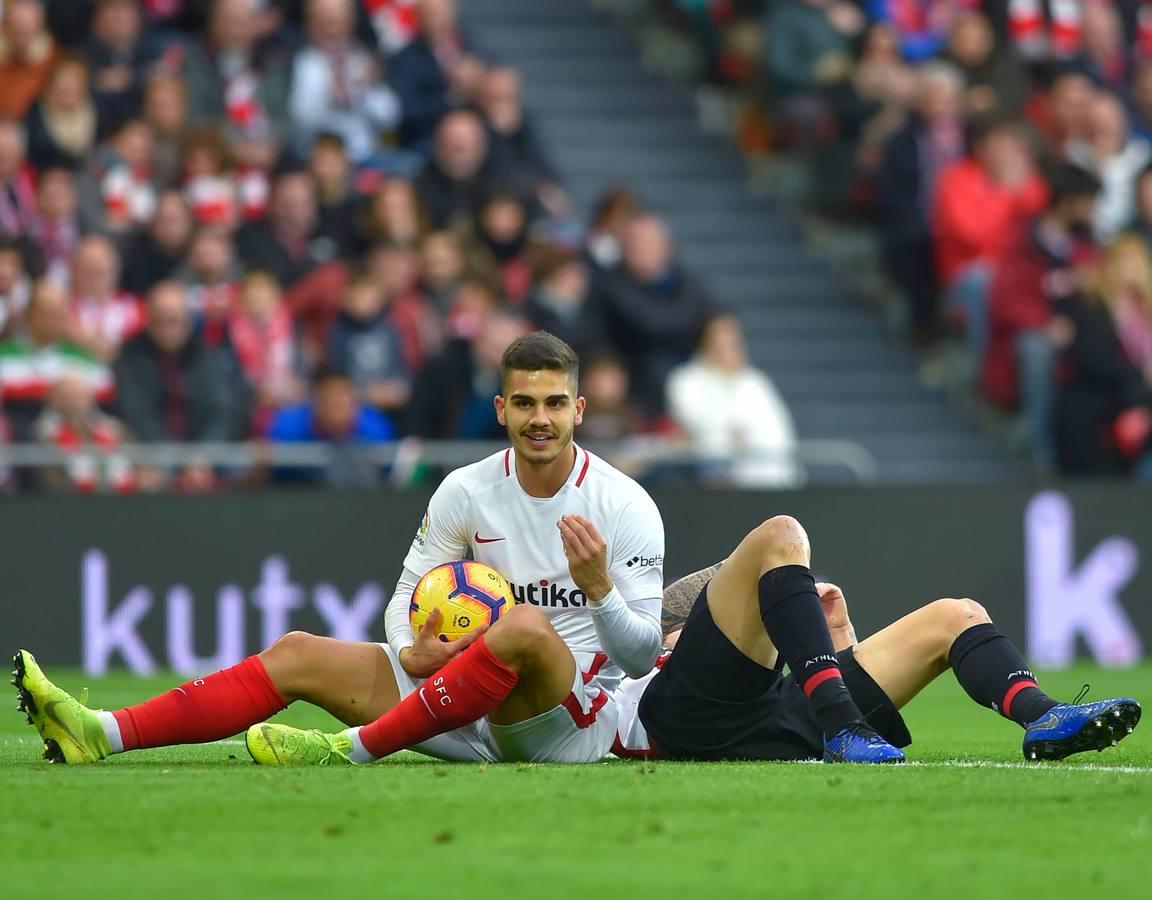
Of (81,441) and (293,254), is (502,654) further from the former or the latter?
(293,254)

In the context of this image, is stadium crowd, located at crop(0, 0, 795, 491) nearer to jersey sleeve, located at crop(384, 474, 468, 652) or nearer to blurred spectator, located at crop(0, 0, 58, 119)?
blurred spectator, located at crop(0, 0, 58, 119)

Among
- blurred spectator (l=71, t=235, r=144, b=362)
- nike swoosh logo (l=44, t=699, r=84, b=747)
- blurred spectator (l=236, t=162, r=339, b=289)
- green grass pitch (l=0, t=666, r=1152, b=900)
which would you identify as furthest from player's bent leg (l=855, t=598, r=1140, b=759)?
blurred spectator (l=236, t=162, r=339, b=289)

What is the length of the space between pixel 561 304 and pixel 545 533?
756 centimetres

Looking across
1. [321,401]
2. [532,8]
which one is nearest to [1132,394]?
[321,401]

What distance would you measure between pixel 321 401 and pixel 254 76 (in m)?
3.23

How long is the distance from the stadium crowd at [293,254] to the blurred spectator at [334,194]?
0.02m

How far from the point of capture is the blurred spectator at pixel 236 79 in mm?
15859

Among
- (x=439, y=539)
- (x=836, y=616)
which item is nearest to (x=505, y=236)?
(x=836, y=616)

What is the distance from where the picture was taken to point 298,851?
5430 mm

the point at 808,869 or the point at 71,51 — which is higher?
the point at 71,51

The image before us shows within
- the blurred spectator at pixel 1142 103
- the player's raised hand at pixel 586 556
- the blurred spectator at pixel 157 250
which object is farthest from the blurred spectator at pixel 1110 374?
the player's raised hand at pixel 586 556

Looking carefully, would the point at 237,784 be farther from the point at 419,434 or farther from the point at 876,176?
the point at 876,176

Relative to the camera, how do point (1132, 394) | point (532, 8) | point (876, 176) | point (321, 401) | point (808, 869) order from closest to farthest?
point (808, 869), point (321, 401), point (1132, 394), point (876, 176), point (532, 8)

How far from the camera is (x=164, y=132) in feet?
49.7
